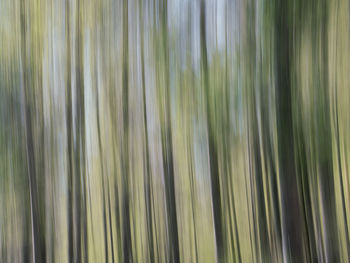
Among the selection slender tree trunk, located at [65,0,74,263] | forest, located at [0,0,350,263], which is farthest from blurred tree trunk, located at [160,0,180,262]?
slender tree trunk, located at [65,0,74,263]

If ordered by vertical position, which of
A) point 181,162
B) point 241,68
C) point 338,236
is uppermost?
point 241,68

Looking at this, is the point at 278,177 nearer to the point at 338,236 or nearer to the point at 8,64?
the point at 338,236

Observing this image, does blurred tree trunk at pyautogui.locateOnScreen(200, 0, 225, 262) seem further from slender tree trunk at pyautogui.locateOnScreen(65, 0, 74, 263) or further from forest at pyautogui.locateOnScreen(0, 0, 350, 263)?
slender tree trunk at pyautogui.locateOnScreen(65, 0, 74, 263)

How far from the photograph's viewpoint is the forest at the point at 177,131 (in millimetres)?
524

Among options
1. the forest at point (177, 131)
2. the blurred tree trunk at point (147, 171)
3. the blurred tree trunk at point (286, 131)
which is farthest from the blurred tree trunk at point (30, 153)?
the blurred tree trunk at point (286, 131)

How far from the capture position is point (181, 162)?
53 centimetres

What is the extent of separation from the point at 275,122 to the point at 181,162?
12 cm

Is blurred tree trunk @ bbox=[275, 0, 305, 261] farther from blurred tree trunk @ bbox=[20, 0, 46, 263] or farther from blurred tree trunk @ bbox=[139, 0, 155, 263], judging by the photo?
blurred tree trunk @ bbox=[20, 0, 46, 263]

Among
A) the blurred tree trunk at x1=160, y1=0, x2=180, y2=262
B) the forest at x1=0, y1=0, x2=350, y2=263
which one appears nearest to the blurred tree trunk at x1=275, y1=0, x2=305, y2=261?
the forest at x1=0, y1=0, x2=350, y2=263

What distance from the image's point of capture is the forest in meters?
0.52

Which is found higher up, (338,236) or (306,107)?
(306,107)

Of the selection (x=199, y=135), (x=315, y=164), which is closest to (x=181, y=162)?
(x=199, y=135)

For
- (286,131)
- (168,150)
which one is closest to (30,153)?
(168,150)

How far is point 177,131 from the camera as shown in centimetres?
53
